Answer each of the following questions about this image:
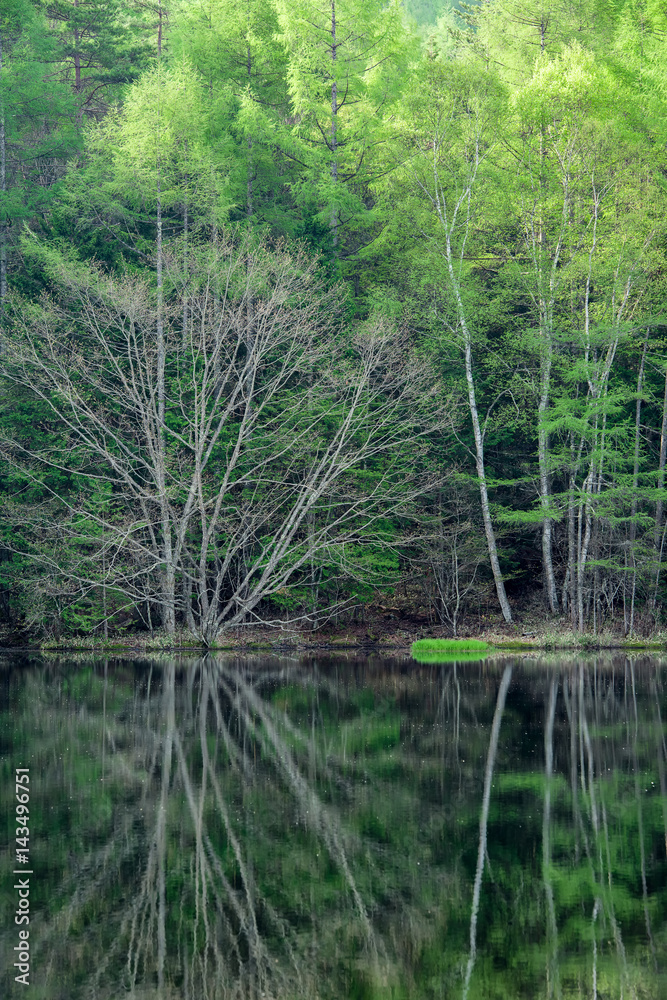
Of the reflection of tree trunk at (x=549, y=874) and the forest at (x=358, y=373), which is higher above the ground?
the forest at (x=358, y=373)

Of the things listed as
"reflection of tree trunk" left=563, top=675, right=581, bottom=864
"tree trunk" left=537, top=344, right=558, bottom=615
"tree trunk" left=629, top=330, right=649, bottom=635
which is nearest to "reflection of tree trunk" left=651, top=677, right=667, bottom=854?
"reflection of tree trunk" left=563, top=675, right=581, bottom=864

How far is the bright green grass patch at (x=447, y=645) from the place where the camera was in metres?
21.5

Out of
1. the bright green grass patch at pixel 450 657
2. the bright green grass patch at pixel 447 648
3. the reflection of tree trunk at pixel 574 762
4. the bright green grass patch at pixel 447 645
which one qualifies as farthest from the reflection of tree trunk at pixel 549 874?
the bright green grass patch at pixel 447 645

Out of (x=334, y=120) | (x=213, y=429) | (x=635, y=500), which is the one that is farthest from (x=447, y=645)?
(x=334, y=120)

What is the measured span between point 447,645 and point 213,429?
312 inches

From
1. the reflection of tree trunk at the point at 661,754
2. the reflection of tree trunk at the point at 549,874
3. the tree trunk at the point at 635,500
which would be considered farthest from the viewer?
the tree trunk at the point at 635,500

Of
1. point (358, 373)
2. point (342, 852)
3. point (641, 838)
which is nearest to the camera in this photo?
point (342, 852)

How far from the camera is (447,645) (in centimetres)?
2167

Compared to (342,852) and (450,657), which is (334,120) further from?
(342,852)

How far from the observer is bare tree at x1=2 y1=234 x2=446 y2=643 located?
72.2ft

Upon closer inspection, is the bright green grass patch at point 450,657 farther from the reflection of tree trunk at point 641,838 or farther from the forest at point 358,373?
the reflection of tree trunk at point 641,838

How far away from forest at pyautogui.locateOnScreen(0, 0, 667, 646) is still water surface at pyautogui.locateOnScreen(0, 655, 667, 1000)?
424 inches

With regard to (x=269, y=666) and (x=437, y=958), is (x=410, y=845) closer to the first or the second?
(x=437, y=958)

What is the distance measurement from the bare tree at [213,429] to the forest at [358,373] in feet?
0.39
